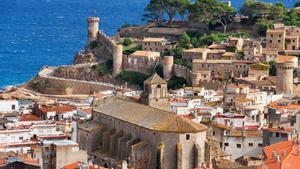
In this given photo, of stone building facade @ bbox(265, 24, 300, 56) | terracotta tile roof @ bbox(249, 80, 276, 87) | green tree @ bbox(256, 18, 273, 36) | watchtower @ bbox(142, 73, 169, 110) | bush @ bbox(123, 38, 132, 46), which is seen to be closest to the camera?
watchtower @ bbox(142, 73, 169, 110)

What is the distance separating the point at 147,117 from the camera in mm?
44781

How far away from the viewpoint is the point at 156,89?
157 feet

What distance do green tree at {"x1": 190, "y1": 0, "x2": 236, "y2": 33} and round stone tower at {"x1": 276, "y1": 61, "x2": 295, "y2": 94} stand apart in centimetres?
1782

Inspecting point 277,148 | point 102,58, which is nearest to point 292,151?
point 277,148

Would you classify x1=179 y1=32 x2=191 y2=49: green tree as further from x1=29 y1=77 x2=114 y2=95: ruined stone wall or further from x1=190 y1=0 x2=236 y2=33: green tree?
x1=29 y1=77 x2=114 y2=95: ruined stone wall

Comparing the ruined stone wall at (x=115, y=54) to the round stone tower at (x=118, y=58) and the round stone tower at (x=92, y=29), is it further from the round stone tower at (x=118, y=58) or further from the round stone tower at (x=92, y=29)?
the round stone tower at (x=92, y=29)

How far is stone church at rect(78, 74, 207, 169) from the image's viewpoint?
43.4 m

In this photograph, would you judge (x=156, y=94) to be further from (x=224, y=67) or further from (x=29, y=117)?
(x=224, y=67)

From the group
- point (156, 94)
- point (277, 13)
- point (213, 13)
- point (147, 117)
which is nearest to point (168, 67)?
point (213, 13)

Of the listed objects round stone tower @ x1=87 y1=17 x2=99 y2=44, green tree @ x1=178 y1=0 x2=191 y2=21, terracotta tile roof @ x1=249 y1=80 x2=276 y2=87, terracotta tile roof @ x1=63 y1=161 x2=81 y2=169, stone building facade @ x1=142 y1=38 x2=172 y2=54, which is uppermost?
green tree @ x1=178 y1=0 x2=191 y2=21

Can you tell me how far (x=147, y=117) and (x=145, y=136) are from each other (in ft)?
3.14

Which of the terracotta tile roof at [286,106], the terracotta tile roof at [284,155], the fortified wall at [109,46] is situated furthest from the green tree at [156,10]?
the terracotta tile roof at [284,155]

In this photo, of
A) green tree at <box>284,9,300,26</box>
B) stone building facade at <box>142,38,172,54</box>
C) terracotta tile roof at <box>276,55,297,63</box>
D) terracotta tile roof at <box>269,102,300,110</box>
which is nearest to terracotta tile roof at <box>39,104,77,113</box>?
terracotta tile roof at <box>269,102,300,110</box>

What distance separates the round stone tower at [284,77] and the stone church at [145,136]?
44.1ft
